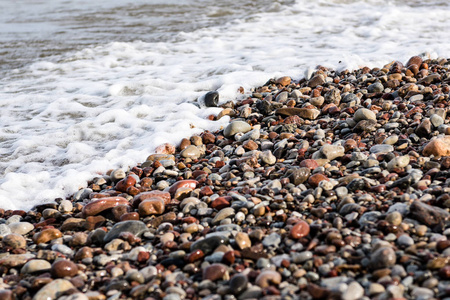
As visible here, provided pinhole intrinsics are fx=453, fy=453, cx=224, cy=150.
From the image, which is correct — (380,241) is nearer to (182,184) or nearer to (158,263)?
(158,263)

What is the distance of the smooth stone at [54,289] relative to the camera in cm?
204

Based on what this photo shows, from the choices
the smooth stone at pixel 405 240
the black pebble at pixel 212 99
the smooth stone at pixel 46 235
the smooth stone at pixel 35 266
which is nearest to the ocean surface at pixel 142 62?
the black pebble at pixel 212 99

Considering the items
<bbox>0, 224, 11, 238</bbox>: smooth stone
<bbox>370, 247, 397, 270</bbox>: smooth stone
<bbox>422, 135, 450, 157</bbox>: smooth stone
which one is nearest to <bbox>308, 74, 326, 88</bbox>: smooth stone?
<bbox>422, 135, 450, 157</bbox>: smooth stone

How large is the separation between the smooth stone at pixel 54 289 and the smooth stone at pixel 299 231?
1.08 metres

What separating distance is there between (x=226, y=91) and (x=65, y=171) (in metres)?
1.99

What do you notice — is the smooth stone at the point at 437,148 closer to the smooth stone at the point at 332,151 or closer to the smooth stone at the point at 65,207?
the smooth stone at the point at 332,151

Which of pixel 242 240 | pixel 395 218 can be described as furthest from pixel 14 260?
pixel 395 218

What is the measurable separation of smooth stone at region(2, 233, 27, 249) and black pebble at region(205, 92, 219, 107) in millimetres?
2482

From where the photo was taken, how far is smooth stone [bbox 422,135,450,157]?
296 cm

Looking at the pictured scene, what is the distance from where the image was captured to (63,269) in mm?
2213

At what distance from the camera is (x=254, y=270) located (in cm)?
210

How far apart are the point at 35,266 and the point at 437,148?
2.52 metres

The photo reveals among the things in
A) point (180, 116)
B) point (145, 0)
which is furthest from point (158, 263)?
point (145, 0)

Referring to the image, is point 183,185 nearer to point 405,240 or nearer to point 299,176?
point 299,176
